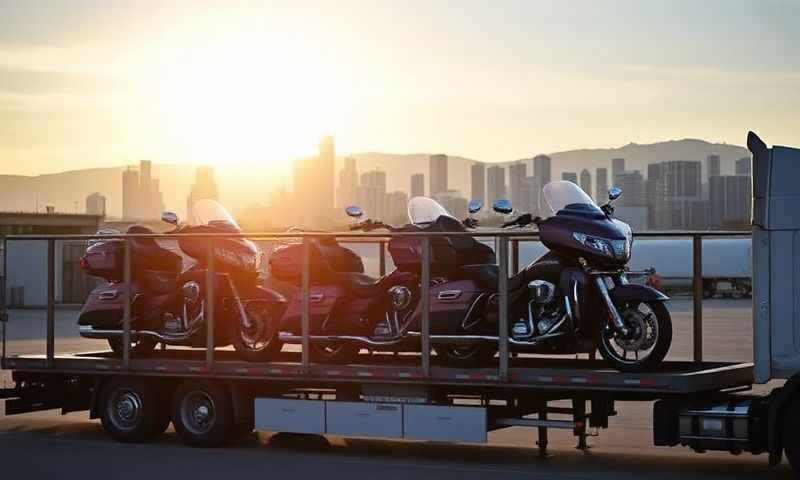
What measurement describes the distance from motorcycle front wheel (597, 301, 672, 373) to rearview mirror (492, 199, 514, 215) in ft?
4.27

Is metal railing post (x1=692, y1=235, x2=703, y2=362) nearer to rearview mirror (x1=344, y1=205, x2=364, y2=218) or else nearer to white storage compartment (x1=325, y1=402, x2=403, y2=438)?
white storage compartment (x1=325, y1=402, x2=403, y2=438)

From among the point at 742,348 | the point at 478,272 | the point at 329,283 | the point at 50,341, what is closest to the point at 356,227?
the point at 329,283

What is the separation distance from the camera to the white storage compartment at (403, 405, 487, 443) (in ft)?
39.5

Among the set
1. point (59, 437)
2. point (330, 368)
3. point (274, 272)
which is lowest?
point (59, 437)

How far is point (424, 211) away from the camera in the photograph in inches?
532

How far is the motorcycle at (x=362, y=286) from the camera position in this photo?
13008 millimetres

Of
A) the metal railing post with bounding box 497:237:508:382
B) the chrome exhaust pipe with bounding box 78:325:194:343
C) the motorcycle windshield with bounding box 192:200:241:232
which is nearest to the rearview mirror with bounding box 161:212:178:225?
the motorcycle windshield with bounding box 192:200:241:232

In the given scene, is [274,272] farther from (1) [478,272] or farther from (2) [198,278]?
(1) [478,272]

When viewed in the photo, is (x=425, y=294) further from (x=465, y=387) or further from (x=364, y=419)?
(x=364, y=419)

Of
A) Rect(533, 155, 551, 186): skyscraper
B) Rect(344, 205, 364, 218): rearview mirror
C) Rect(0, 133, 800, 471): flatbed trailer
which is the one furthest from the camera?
Rect(533, 155, 551, 186): skyscraper

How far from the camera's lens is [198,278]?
1445 centimetres

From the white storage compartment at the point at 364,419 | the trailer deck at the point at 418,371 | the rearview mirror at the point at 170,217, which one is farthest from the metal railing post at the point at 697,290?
the rearview mirror at the point at 170,217

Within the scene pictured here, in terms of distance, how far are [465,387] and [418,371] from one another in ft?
1.55

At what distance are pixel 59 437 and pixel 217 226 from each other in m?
2.87
